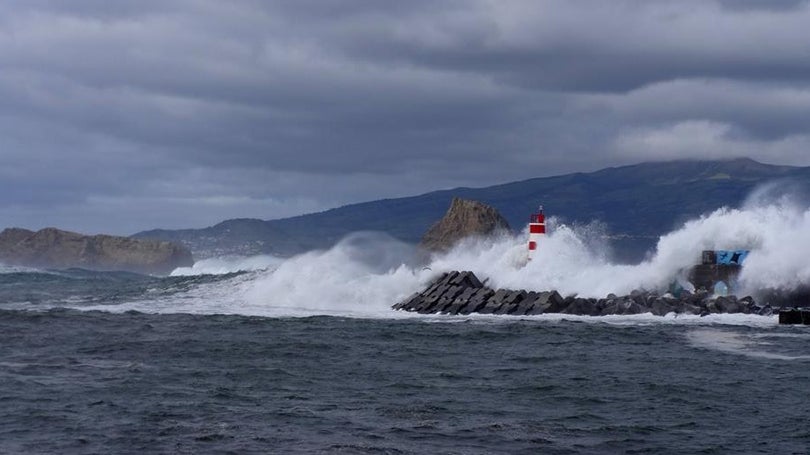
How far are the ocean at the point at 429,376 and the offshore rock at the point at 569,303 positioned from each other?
2.26ft

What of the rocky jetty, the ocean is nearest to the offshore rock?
the rocky jetty

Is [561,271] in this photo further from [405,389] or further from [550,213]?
[550,213]

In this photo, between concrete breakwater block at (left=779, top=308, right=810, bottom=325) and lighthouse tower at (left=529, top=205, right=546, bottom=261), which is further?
lighthouse tower at (left=529, top=205, right=546, bottom=261)

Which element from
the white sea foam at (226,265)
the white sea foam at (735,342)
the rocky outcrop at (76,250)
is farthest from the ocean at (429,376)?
the rocky outcrop at (76,250)

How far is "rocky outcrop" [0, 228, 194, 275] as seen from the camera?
114m

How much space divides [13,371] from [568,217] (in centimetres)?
15573

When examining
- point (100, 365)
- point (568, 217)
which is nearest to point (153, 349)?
point (100, 365)

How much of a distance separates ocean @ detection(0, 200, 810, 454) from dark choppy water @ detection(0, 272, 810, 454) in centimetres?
4

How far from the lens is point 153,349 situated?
20203mm

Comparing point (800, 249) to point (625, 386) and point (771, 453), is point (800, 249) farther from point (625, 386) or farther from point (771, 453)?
point (771, 453)

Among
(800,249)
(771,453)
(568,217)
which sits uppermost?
(568,217)

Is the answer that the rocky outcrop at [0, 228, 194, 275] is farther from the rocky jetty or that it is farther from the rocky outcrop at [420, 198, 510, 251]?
the rocky jetty

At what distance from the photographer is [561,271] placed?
34156 millimetres

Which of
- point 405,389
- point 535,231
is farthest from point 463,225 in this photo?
point 405,389
